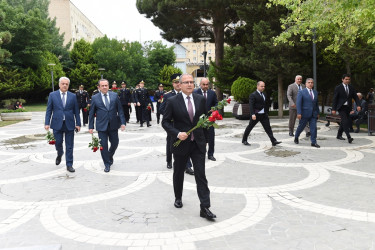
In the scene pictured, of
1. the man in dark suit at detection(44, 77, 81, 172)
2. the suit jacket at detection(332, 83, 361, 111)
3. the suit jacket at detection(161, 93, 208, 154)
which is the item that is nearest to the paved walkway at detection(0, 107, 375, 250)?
the man in dark suit at detection(44, 77, 81, 172)

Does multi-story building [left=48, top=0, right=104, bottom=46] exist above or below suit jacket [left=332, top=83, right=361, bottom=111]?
above

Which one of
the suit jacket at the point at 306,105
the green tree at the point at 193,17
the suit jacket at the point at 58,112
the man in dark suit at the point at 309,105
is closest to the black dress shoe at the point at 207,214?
the suit jacket at the point at 58,112

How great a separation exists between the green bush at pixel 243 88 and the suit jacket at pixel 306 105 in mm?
8513

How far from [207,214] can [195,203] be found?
67cm

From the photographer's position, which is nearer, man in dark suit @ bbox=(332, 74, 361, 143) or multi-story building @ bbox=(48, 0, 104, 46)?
man in dark suit @ bbox=(332, 74, 361, 143)

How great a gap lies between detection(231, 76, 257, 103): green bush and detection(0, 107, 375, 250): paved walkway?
9.68 m

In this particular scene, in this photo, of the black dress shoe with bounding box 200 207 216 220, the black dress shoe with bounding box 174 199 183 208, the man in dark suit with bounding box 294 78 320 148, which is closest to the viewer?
the black dress shoe with bounding box 200 207 216 220

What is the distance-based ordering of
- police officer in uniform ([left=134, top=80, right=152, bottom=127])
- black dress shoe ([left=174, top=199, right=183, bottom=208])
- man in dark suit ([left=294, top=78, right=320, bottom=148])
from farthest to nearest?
police officer in uniform ([left=134, top=80, right=152, bottom=127]) → man in dark suit ([left=294, top=78, right=320, bottom=148]) → black dress shoe ([left=174, top=199, right=183, bottom=208])

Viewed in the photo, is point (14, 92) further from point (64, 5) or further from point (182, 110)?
point (182, 110)

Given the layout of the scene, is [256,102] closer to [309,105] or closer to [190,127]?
[309,105]

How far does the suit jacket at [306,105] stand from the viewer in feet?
30.3

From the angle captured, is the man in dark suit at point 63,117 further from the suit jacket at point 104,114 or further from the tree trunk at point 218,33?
the tree trunk at point 218,33

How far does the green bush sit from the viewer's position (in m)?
17.9

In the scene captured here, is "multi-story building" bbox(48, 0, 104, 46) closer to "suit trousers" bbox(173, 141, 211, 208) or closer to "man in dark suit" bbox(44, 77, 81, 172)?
"man in dark suit" bbox(44, 77, 81, 172)
